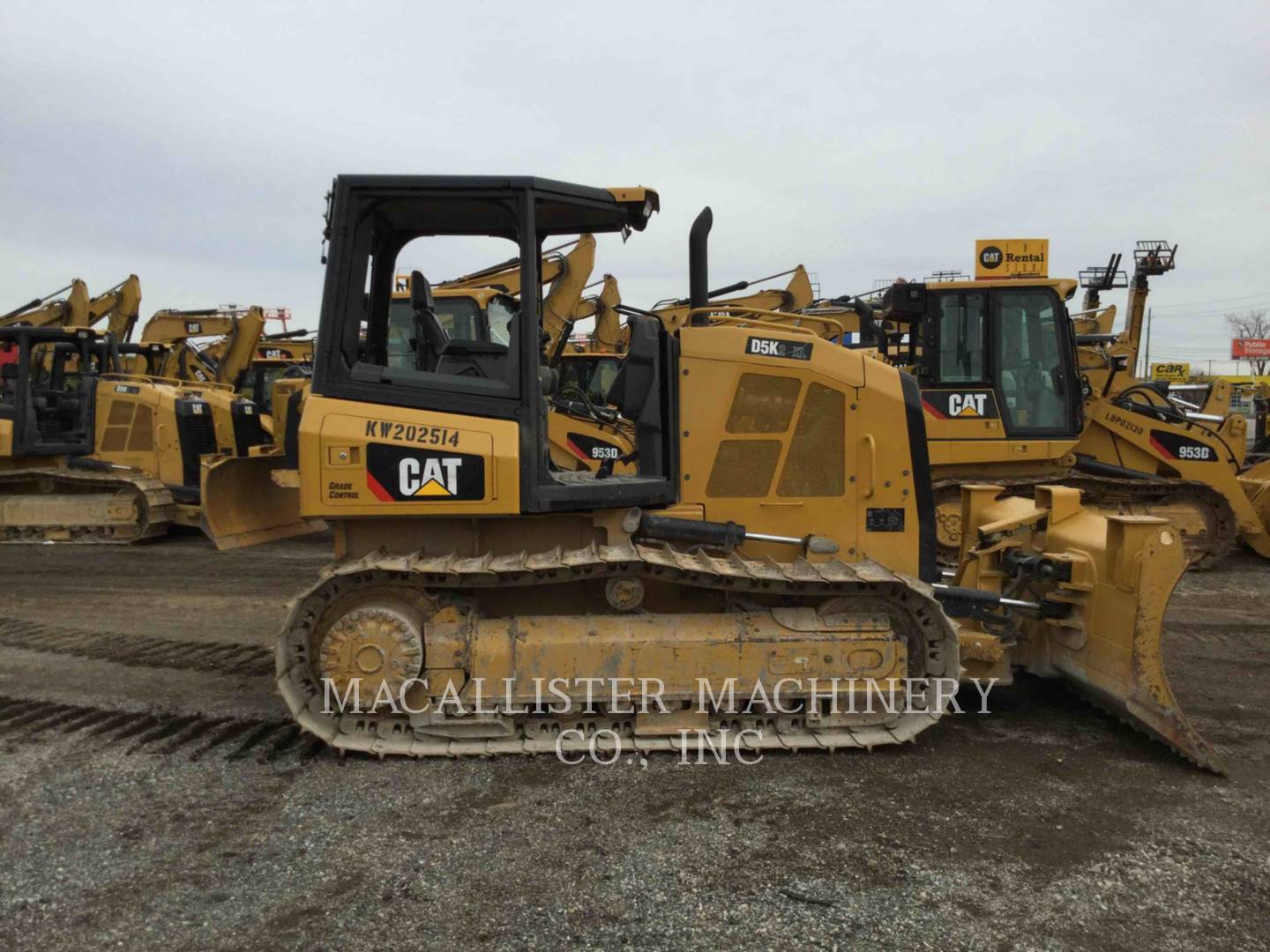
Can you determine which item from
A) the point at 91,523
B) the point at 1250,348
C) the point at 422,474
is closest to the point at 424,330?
the point at 422,474

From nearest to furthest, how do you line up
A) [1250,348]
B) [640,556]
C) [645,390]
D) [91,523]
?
[640,556] < [645,390] < [91,523] < [1250,348]

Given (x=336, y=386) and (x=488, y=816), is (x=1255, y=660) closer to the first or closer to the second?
(x=488, y=816)

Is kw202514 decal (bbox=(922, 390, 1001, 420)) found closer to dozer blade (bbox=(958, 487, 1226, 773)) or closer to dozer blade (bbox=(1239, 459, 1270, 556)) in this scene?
dozer blade (bbox=(1239, 459, 1270, 556))

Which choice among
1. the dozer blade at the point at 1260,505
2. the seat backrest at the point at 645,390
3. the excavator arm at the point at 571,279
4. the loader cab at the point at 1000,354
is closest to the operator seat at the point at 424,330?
the seat backrest at the point at 645,390

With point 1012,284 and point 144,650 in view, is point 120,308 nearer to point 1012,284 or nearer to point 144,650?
point 144,650

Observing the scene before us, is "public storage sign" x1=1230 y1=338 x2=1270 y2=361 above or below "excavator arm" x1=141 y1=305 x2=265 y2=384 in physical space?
above

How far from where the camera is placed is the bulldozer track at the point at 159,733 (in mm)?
4297

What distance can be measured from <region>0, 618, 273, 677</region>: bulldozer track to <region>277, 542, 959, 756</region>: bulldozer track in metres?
1.63

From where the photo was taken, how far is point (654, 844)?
3381 mm

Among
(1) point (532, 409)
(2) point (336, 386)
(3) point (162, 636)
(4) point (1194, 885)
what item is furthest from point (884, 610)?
(3) point (162, 636)

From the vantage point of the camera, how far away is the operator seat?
484 cm

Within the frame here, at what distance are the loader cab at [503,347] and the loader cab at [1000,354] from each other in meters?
5.21

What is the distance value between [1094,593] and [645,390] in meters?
2.52

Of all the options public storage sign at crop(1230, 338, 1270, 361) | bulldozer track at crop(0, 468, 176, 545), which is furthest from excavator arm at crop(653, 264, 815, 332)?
public storage sign at crop(1230, 338, 1270, 361)
